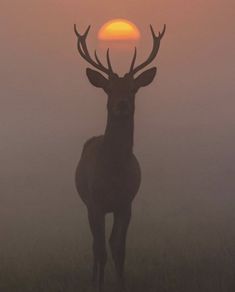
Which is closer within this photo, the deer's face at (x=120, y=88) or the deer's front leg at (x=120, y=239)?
the deer's face at (x=120, y=88)

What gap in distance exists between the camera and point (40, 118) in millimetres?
2670

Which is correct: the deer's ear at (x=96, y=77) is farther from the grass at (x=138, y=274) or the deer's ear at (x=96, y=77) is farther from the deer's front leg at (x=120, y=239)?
the grass at (x=138, y=274)

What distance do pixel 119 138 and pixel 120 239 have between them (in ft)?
1.31

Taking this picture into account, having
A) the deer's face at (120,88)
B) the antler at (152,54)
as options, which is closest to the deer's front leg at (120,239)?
the deer's face at (120,88)

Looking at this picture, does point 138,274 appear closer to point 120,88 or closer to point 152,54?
point 120,88

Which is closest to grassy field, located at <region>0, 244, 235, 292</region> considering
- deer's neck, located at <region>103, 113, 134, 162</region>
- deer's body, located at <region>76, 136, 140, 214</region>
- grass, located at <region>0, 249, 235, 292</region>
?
grass, located at <region>0, 249, 235, 292</region>

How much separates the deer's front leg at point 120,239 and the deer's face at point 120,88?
393 millimetres

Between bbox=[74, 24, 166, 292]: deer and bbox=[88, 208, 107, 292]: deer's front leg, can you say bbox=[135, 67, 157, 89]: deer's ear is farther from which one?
bbox=[88, 208, 107, 292]: deer's front leg

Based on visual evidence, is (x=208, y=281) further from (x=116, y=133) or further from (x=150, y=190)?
(x=116, y=133)

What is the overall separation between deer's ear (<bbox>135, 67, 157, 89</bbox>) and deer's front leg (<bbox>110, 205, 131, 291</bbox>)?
470 mm

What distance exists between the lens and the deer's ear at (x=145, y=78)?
2.50 metres

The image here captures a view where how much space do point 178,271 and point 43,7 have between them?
115cm

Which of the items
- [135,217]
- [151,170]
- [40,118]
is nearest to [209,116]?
[151,170]

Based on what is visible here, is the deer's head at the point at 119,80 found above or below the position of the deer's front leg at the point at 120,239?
above
